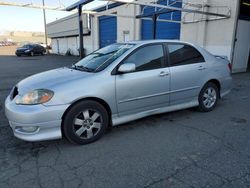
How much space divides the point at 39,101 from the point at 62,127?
512 mm

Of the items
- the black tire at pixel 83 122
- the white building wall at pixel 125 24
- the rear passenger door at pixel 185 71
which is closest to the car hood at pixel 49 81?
the black tire at pixel 83 122

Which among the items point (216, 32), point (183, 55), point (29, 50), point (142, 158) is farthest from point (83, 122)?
point (29, 50)

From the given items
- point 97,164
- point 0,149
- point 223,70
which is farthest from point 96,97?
point 223,70

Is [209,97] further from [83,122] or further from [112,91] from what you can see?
[83,122]

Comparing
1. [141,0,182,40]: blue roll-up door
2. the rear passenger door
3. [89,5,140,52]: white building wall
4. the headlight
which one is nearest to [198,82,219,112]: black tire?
the rear passenger door

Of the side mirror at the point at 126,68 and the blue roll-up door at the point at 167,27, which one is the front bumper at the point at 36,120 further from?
the blue roll-up door at the point at 167,27

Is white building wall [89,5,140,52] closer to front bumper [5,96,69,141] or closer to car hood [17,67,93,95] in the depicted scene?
car hood [17,67,93,95]

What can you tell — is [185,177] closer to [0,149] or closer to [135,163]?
[135,163]

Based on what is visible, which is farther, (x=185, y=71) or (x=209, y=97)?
(x=209, y=97)

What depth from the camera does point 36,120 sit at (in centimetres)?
295

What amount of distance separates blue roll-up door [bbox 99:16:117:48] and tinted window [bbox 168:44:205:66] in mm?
14545

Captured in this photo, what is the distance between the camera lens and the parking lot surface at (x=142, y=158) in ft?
8.21

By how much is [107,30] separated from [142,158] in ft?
58.8

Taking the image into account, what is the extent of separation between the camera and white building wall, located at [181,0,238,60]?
9.06 meters
